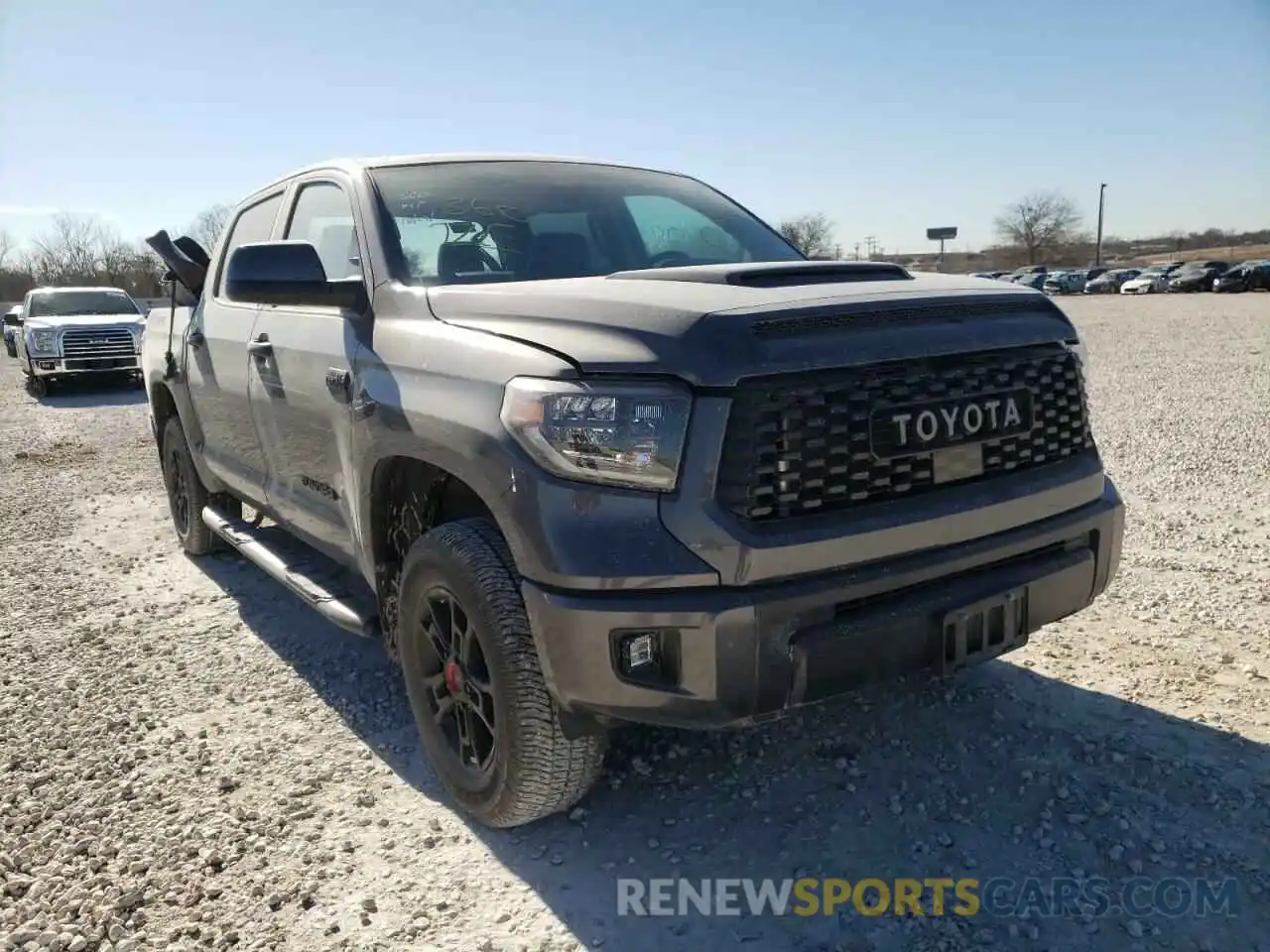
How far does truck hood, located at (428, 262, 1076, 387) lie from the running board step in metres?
1.14

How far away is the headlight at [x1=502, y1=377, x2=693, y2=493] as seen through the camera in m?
2.23

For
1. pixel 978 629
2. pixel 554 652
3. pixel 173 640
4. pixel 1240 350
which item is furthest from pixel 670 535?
pixel 1240 350

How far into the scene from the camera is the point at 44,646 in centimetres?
443

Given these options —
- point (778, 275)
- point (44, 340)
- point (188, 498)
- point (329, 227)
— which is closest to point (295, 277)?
point (329, 227)

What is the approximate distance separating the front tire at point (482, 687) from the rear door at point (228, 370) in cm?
164

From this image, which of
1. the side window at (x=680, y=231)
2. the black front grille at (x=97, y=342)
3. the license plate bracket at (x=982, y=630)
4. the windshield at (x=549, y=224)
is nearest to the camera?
the license plate bracket at (x=982, y=630)

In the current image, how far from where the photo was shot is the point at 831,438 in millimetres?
2305

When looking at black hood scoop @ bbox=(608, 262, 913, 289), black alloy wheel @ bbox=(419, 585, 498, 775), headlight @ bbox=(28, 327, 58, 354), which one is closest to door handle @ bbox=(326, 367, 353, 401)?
black alloy wheel @ bbox=(419, 585, 498, 775)

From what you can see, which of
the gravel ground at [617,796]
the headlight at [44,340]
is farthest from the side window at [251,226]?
the headlight at [44,340]

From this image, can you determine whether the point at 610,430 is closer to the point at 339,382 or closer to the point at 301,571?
the point at 339,382

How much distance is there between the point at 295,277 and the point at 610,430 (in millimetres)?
1473

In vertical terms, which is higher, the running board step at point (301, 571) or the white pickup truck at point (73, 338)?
the white pickup truck at point (73, 338)

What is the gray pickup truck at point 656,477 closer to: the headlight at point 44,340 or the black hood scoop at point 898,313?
the black hood scoop at point 898,313

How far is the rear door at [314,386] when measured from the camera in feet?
10.7
